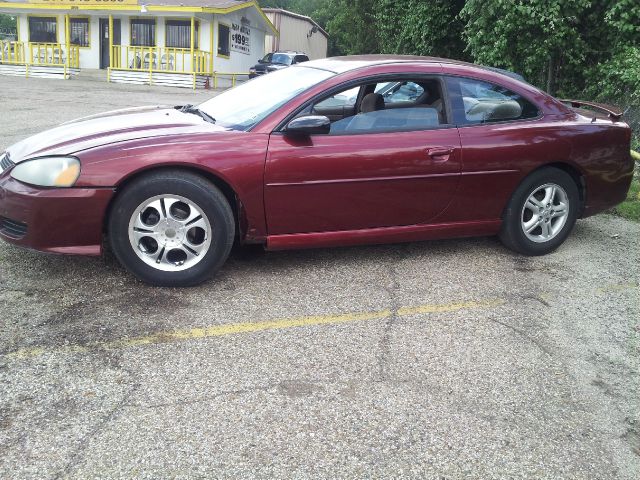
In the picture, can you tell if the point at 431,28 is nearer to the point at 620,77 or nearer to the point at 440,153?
the point at 620,77

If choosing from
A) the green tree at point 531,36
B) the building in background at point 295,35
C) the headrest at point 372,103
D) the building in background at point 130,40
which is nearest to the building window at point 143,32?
the building in background at point 130,40

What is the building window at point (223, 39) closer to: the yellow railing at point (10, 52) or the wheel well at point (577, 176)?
the yellow railing at point (10, 52)

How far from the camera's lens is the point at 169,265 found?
157 inches

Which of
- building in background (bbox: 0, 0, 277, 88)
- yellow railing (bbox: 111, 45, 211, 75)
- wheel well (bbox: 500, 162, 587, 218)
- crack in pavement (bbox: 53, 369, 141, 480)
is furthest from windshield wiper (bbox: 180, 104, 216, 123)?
yellow railing (bbox: 111, 45, 211, 75)

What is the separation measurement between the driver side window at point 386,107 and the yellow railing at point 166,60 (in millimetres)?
23061

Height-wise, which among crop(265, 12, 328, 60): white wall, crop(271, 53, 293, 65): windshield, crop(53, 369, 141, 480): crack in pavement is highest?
crop(265, 12, 328, 60): white wall

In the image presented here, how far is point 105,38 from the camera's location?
29.5 metres

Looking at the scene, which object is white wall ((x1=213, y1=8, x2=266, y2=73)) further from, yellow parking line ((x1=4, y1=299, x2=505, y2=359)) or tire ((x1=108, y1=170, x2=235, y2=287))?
yellow parking line ((x1=4, y1=299, x2=505, y2=359))

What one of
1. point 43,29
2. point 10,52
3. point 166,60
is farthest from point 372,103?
point 43,29

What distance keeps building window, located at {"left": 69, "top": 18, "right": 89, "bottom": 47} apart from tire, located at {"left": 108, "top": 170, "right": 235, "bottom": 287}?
29.1 meters

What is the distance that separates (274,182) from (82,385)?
176 centimetres

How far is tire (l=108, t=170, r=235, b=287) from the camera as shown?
12.6ft

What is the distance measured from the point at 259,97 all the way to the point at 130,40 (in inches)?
1044

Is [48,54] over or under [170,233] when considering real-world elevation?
over
